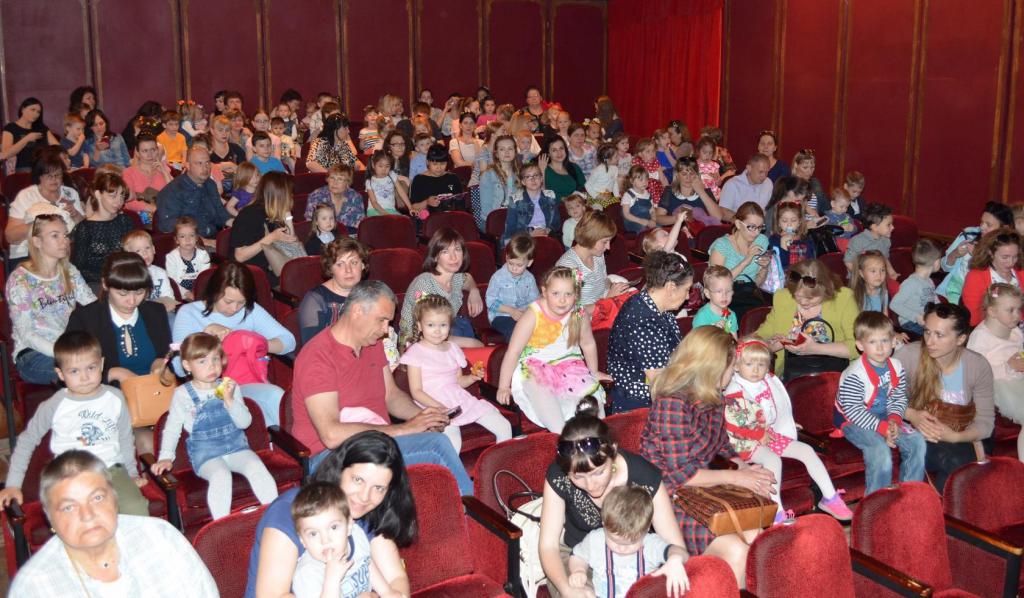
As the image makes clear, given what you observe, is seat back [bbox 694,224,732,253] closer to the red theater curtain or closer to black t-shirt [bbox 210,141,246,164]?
black t-shirt [bbox 210,141,246,164]

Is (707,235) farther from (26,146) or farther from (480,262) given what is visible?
(26,146)

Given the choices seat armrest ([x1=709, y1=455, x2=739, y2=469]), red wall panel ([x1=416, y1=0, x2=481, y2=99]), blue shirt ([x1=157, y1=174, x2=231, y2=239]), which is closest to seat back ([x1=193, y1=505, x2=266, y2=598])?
seat armrest ([x1=709, y1=455, x2=739, y2=469])

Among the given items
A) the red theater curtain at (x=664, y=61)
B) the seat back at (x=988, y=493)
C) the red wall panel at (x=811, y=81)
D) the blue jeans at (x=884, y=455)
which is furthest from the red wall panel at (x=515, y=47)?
the seat back at (x=988, y=493)

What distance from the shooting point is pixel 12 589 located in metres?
2.50

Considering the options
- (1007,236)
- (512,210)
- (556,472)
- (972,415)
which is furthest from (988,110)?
(556,472)

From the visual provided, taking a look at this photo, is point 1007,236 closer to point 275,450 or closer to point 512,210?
point 512,210

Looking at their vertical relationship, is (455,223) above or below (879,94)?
below

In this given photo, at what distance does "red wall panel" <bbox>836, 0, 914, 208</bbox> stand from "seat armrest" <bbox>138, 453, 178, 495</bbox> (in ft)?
29.0

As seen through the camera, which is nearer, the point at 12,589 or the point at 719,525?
the point at 12,589

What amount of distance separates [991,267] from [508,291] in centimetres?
294

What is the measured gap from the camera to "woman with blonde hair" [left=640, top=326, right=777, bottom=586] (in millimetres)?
3662

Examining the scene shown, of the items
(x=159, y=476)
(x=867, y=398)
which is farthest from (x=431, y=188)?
(x=159, y=476)

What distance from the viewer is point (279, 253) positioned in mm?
6336

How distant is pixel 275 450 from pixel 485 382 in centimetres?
108
